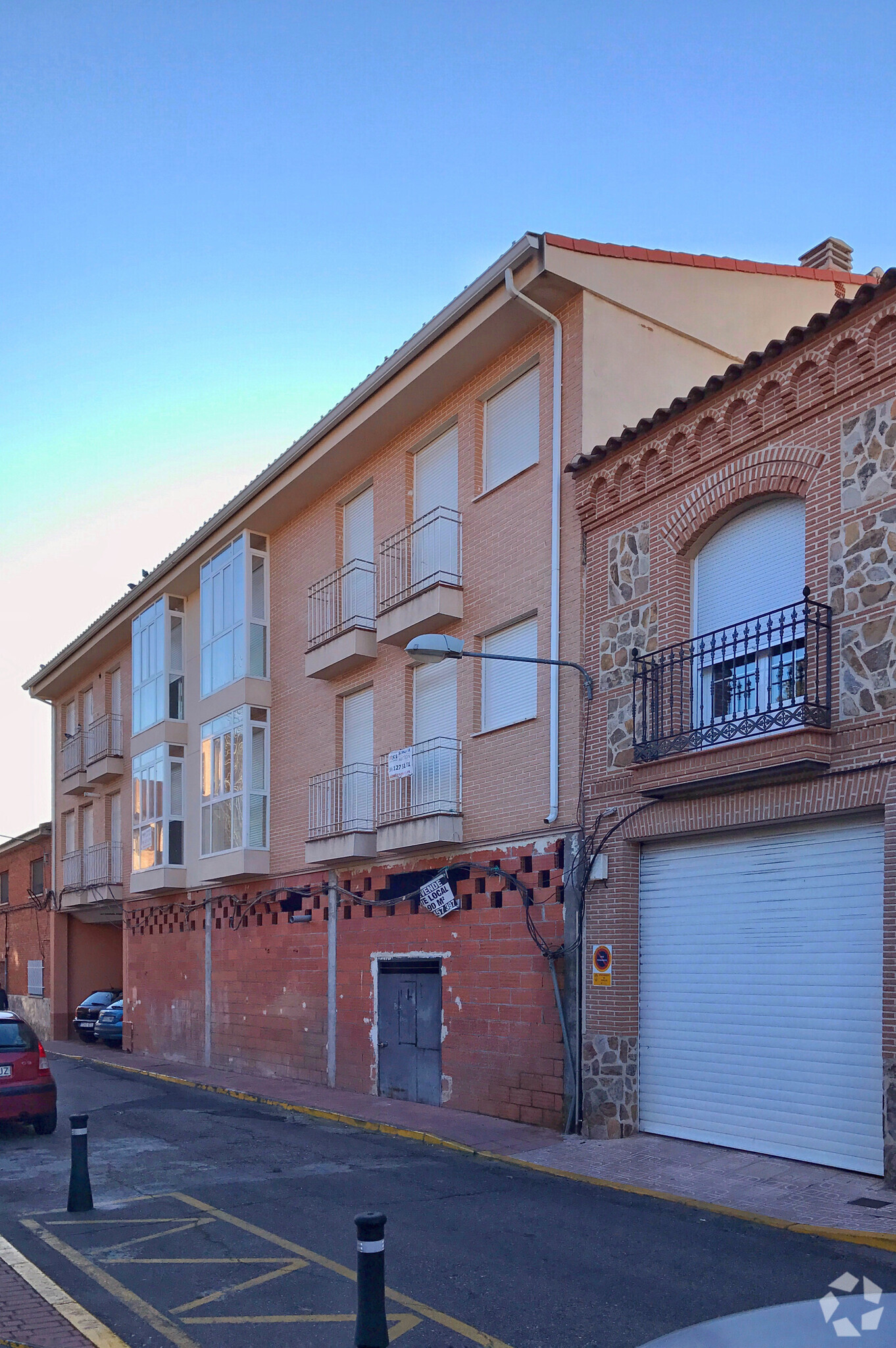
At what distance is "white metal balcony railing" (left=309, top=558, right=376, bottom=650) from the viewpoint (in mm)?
17797

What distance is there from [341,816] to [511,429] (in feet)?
20.8

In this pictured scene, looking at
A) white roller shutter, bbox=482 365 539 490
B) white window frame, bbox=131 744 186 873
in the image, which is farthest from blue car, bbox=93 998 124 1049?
white roller shutter, bbox=482 365 539 490

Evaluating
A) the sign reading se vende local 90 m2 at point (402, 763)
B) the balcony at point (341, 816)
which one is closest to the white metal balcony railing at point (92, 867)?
the balcony at point (341, 816)

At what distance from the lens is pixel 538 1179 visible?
35.1 feet

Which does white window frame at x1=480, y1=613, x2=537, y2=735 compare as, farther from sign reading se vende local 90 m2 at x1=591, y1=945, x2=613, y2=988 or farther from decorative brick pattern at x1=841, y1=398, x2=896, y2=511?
decorative brick pattern at x1=841, y1=398, x2=896, y2=511

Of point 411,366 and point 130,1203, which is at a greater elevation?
point 411,366

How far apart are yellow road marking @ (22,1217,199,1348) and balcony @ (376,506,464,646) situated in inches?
347

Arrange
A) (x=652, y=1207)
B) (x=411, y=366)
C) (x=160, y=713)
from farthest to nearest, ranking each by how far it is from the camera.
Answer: (x=160, y=713) → (x=411, y=366) → (x=652, y=1207)

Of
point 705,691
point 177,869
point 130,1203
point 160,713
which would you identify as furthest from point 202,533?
point 130,1203

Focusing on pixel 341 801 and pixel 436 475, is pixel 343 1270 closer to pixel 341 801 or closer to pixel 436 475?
pixel 341 801

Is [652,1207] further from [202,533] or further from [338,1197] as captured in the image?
[202,533]

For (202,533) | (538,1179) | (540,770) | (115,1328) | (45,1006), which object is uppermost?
(202,533)

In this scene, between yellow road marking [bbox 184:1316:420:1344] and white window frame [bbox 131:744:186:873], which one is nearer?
yellow road marking [bbox 184:1316:420:1344]

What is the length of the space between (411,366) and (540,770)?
5.79 metres
